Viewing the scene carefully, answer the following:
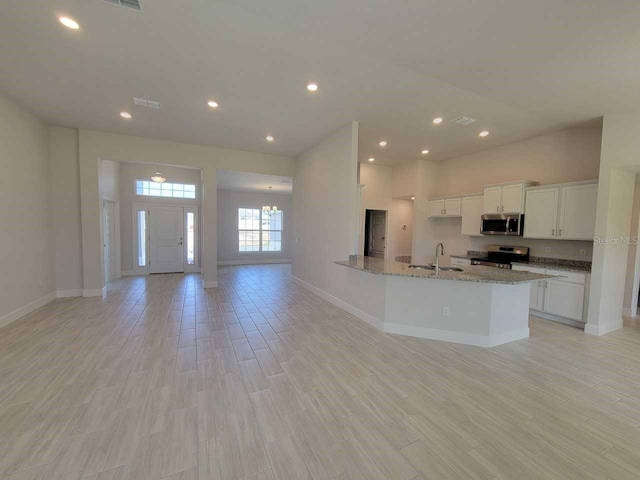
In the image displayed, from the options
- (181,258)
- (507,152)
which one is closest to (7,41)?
(181,258)

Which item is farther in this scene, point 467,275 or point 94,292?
point 94,292

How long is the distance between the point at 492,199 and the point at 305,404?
5.20 metres

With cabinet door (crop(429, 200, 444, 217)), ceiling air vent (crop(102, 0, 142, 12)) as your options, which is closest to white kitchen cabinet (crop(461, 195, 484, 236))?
cabinet door (crop(429, 200, 444, 217))

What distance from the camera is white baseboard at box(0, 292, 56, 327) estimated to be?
3658 millimetres

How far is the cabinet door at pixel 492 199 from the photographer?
5.12m

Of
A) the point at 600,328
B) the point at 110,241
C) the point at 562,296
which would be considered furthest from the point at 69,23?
the point at 600,328

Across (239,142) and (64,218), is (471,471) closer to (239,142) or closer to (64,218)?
(239,142)

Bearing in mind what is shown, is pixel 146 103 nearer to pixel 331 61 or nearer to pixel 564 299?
pixel 331 61

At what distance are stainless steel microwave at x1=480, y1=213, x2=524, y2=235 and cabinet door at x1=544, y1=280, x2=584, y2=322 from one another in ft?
3.50

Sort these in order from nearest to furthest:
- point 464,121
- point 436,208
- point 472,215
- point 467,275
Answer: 1. point 467,275
2. point 464,121
3. point 472,215
4. point 436,208

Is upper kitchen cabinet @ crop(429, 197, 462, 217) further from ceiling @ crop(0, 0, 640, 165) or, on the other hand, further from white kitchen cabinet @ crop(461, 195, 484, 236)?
ceiling @ crop(0, 0, 640, 165)

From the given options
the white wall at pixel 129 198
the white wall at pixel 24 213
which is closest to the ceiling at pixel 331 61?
the white wall at pixel 24 213

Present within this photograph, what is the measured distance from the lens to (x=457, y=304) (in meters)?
3.35

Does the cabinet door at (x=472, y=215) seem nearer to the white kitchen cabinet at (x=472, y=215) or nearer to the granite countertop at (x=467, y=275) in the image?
the white kitchen cabinet at (x=472, y=215)
